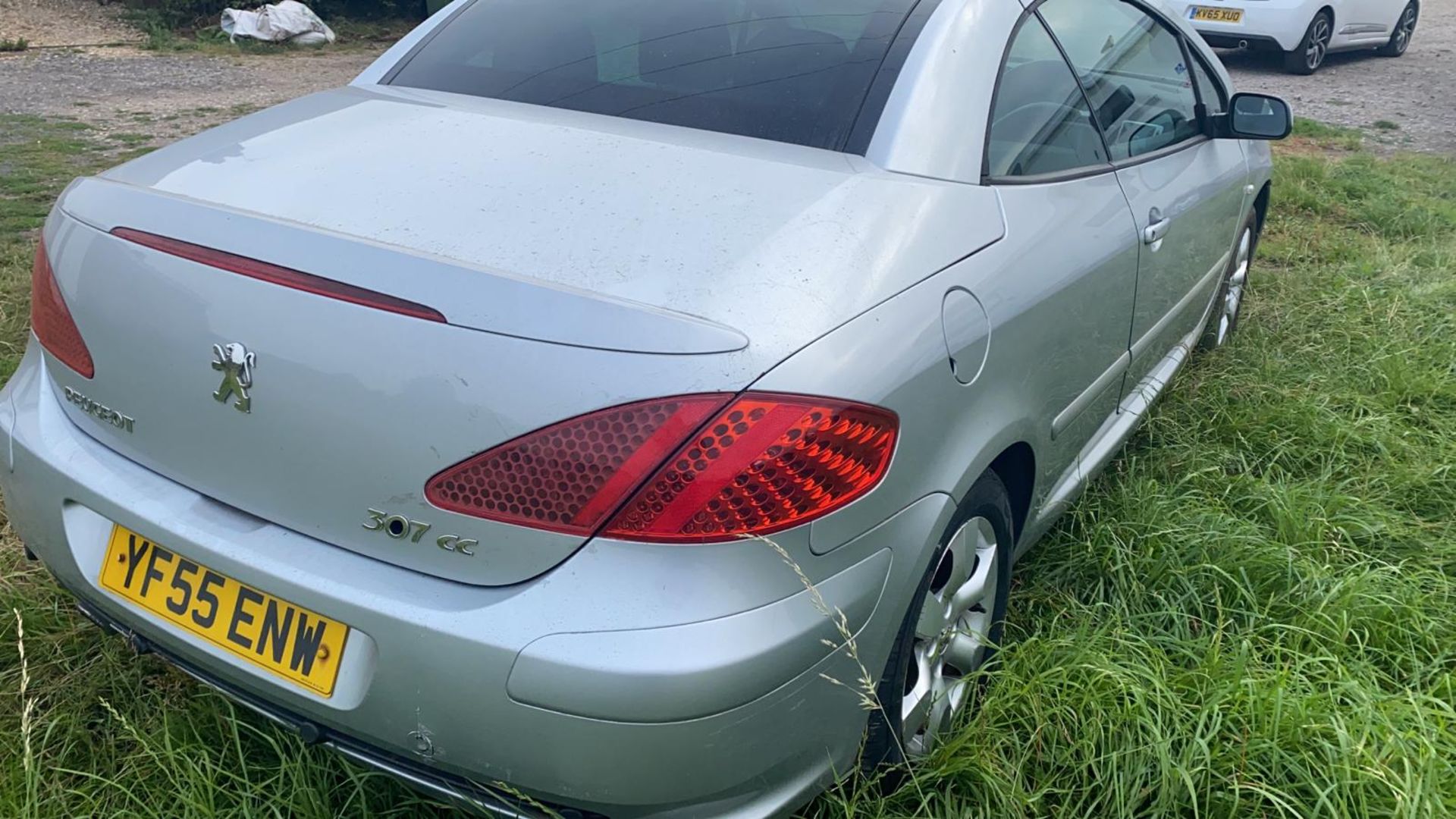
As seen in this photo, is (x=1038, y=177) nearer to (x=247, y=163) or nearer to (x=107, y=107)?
(x=247, y=163)

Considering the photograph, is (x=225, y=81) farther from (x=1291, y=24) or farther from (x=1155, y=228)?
(x=1291, y=24)

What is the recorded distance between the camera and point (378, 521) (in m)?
1.48

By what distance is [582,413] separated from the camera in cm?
139

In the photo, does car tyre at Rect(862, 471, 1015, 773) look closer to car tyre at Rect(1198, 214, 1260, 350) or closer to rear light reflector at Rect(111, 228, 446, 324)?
rear light reflector at Rect(111, 228, 446, 324)

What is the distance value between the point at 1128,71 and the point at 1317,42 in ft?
30.0

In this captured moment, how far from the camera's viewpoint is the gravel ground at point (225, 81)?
7648 mm

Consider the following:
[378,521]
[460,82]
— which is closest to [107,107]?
[460,82]

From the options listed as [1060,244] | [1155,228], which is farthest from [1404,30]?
[1060,244]

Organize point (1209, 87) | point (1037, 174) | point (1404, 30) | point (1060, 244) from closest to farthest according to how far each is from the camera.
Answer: point (1060, 244) < point (1037, 174) < point (1209, 87) < point (1404, 30)

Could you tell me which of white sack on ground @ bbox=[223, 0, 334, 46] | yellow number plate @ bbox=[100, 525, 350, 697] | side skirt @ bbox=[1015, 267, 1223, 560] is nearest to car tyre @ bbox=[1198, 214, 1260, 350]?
side skirt @ bbox=[1015, 267, 1223, 560]

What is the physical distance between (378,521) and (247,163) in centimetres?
77

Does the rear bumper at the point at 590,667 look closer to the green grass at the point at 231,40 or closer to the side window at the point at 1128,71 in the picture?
the side window at the point at 1128,71

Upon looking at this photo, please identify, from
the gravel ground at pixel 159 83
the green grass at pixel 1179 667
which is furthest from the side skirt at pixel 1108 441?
the gravel ground at pixel 159 83

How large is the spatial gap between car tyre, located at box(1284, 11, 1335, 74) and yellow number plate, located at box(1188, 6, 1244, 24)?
0.63 m
